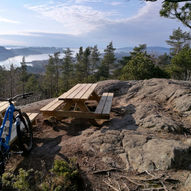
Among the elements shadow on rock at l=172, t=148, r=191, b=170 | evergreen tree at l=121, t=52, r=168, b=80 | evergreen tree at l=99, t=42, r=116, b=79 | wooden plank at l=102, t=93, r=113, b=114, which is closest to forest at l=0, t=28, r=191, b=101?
evergreen tree at l=99, t=42, r=116, b=79

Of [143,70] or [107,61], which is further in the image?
[107,61]

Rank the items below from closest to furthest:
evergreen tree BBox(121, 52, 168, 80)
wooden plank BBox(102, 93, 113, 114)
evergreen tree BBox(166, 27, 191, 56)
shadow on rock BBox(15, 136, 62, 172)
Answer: shadow on rock BBox(15, 136, 62, 172) → wooden plank BBox(102, 93, 113, 114) → evergreen tree BBox(121, 52, 168, 80) → evergreen tree BBox(166, 27, 191, 56)

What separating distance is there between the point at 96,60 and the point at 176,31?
767 inches

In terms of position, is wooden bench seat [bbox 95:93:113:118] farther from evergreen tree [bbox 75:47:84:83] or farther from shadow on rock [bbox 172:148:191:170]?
evergreen tree [bbox 75:47:84:83]

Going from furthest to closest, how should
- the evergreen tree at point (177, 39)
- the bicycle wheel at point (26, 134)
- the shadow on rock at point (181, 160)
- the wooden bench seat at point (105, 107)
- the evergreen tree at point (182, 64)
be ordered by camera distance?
the evergreen tree at point (177, 39), the evergreen tree at point (182, 64), the wooden bench seat at point (105, 107), the bicycle wheel at point (26, 134), the shadow on rock at point (181, 160)

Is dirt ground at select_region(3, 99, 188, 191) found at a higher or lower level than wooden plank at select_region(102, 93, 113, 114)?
lower

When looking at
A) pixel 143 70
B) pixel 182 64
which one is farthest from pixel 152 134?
pixel 182 64

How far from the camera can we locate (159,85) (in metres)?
5.82

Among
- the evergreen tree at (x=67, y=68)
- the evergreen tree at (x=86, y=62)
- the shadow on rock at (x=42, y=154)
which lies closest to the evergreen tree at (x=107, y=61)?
the evergreen tree at (x=86, y=62)

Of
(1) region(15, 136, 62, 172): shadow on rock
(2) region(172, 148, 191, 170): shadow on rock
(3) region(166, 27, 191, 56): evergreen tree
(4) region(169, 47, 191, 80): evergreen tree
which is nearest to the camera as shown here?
(2) region(172, 148, 191, 170): shadow on rock

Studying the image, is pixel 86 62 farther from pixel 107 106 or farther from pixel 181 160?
pixel 181 160

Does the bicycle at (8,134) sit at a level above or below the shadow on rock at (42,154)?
above

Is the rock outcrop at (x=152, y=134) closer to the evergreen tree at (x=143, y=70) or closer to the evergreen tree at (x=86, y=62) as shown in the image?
the evergreen tree at (x=143, y=70)

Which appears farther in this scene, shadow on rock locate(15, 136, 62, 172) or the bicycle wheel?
the bicycle wheel
